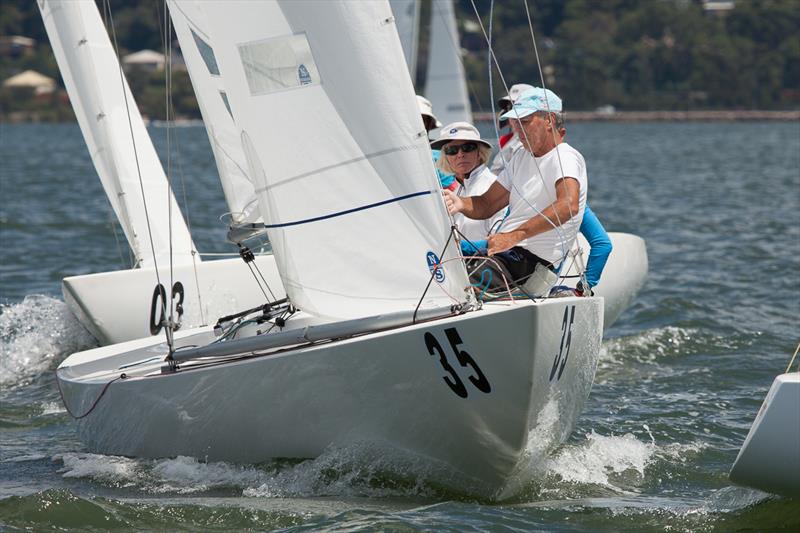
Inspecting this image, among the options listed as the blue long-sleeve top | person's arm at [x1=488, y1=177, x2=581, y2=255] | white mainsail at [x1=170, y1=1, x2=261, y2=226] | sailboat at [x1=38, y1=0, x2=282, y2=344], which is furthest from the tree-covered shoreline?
person's arm at [x1=488, y1=177, x2=581, y2=255]

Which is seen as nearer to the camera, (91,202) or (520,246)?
(520,246)

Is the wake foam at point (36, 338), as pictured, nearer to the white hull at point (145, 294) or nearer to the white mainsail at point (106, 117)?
the white hull at point (145, 294)

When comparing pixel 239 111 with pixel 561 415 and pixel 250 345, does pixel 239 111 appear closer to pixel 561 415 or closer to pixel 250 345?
pixel 250 345

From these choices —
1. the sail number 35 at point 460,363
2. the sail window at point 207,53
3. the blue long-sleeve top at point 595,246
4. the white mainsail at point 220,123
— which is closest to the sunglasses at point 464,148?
the blue long-sleeve top at point 595,246

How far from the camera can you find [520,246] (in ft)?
17.4

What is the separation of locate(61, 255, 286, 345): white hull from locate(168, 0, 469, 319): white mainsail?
304 cm

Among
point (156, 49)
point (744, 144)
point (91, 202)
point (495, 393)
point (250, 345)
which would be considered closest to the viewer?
point (495, 393)

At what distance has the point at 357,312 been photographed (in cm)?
507

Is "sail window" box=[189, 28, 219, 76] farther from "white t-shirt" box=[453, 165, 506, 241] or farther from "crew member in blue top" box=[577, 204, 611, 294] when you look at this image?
"crew member in blue top" box=[577, 204, 611, 294]

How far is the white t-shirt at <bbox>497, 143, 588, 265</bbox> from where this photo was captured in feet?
17.0

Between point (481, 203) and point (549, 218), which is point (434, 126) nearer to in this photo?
point (481, 203)

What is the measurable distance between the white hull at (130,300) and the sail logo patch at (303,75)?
10.6 ft

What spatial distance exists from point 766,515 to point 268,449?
1.82 metres

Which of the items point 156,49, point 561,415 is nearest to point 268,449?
point 561,415
